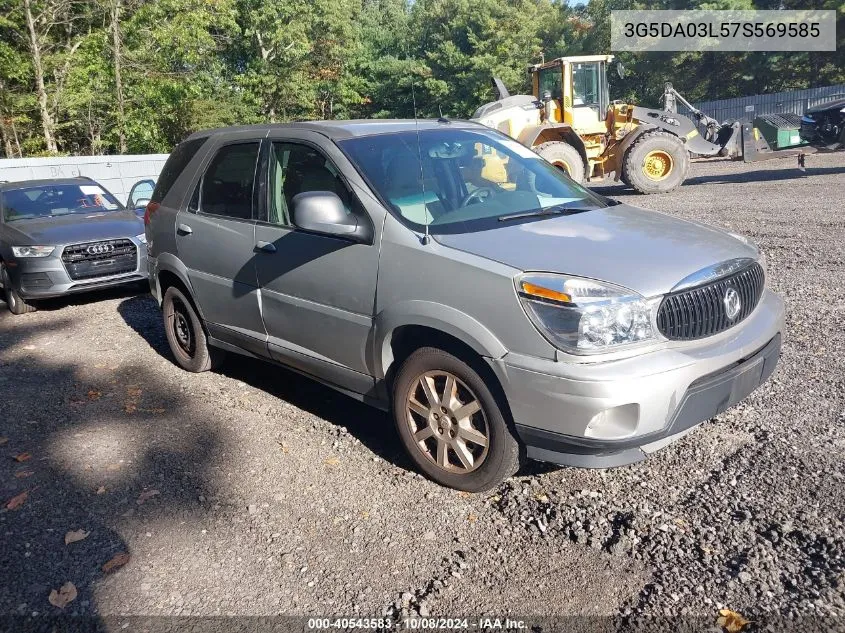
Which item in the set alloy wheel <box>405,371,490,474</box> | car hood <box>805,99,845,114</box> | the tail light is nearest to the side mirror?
alloy wheel <box>405,371,490,474</box>

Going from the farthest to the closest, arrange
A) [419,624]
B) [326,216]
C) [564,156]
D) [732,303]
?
[564,156] → [326,216] → [732,303] → [419,624]

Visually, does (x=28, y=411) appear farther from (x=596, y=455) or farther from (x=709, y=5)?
(x=709, y=5)

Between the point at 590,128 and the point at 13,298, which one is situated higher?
the point at 590,128

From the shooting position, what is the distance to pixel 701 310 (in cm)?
338

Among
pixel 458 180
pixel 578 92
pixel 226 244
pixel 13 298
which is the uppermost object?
pixel 578 92

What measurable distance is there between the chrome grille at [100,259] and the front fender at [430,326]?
19.7 ft

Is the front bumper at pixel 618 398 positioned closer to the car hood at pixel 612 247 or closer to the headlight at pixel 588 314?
the headlight at pixel 588 314

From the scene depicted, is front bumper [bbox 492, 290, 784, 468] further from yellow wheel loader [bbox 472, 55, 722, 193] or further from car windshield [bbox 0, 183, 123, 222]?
yellow wheel loader [bbox 472, 55, 722, 193]

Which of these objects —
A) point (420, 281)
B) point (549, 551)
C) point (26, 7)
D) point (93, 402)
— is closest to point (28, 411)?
point (93, 402)

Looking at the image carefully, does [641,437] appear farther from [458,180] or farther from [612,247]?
[458,180]

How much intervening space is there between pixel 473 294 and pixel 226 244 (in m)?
2.27

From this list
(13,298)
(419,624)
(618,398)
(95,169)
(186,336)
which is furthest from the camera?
(95,169)

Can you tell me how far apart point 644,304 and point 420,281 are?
110 cm

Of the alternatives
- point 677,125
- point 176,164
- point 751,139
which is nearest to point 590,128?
point 677,125
